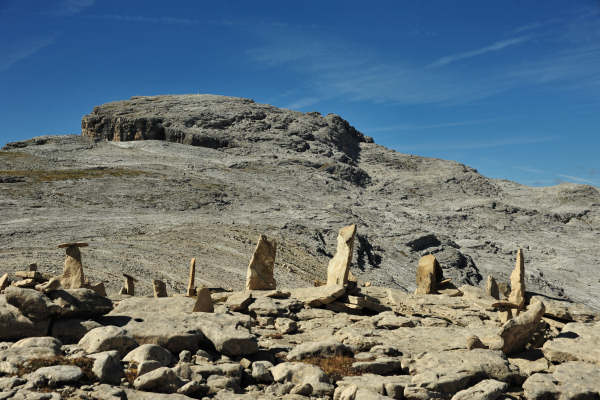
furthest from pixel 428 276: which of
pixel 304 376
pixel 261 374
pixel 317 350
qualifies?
pixel 261 374

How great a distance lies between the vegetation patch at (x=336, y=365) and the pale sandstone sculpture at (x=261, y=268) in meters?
8.51

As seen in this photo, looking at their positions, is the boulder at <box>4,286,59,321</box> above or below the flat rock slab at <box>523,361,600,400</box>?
above

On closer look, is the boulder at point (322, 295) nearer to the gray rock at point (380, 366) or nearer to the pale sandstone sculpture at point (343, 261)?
the pale sandstone sculpture at point (343, 261)

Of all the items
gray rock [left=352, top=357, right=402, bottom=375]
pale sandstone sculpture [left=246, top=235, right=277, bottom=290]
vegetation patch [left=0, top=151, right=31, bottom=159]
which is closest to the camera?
gray rock [left=352, top=357, right=402, bottom=375]

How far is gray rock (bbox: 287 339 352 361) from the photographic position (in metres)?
13.0

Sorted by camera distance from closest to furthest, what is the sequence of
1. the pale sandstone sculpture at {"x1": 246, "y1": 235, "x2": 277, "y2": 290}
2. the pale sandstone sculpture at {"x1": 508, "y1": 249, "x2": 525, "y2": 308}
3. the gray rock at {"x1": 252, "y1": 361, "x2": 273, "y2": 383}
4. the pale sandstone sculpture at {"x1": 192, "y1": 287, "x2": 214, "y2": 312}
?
the gray rock at {"x1": 252, "y1": 361, "x2": 273, "y2": 383} → the pale sandstone sculpture at {"x1": 192, "y1": 287, "x2": 214, "y2": 312} → the pale sandstone sculpture at {"x1": 508, "y1": 249, "x2": 525, "y2": 308} → the pale sandstone sculpture at {"x1": 246, "y1": 235, "x2": 277, "y2": 290}

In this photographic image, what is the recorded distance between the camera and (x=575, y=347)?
13.5 meters

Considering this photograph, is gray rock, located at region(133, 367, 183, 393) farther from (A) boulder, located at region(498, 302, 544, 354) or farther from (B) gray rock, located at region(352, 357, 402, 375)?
(A) boulder, located at region(498, 302, 544, 354)

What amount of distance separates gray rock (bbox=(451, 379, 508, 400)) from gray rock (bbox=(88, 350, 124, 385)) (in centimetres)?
669

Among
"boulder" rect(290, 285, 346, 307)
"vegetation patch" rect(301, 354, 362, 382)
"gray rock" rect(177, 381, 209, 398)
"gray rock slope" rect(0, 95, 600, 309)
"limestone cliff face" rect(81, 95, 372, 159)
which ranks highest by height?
"limestone cliff face" rect(81, 95, 372, 159)

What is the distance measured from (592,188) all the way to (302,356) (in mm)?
107170

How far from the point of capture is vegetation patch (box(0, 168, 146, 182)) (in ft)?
214

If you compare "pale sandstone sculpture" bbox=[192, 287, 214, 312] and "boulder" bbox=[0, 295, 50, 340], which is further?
"pale sandstone sculpture" bbox=[192, 287, 214, 312]

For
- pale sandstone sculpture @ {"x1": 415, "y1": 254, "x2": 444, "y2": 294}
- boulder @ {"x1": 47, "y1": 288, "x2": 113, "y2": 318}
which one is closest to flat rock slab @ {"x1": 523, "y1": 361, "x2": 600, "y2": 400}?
boulder @ {"x1": 47, "y1": 288, "x2": 113, "y2": 318}
